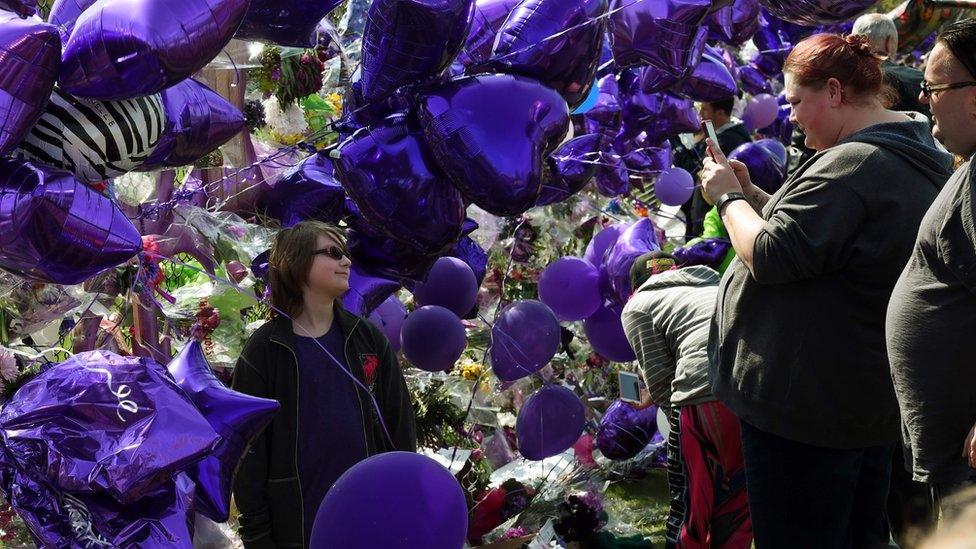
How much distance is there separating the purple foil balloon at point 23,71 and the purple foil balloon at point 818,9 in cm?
167

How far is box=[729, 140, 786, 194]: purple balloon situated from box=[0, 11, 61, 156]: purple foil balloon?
302cm

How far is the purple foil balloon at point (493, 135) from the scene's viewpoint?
79.3 inches

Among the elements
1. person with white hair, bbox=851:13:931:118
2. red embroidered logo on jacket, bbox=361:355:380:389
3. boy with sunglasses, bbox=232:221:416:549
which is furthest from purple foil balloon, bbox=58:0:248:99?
person with white hair, bbox=851:13:931:118

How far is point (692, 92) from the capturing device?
3486mm

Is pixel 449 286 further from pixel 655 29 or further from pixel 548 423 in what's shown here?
pixel 655 29

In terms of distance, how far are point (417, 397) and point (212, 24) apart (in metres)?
1.95

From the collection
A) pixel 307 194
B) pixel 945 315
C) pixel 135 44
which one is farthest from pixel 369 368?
pixel 945 315

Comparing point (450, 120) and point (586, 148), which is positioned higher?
point (450, 120)

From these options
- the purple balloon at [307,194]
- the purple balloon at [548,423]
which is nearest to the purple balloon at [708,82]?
the purple balloon at [548,423]

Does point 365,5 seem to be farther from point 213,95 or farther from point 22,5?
point 22,5

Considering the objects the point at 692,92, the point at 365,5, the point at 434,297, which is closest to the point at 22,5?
the point at 365,5

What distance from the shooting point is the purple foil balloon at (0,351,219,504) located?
1.62 meters

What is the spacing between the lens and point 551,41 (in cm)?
216

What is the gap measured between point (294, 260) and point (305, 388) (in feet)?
0.96
